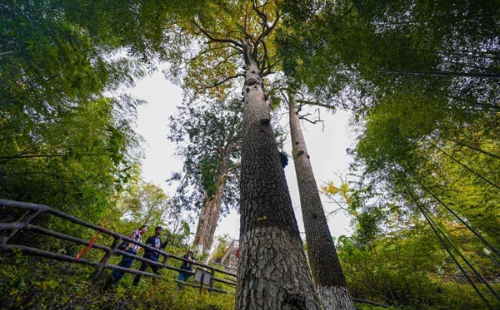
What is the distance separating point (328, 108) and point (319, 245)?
516cm

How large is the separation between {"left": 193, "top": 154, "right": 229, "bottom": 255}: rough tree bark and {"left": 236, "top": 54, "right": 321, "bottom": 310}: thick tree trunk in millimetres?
7528

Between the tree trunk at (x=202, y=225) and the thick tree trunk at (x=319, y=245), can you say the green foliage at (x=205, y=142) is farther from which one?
the thick tree trunk at (x=319, y=245)

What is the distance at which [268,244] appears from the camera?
1509 millimetres

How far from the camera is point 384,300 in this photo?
554 centimetres

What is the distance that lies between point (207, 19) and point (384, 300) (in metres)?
8.78

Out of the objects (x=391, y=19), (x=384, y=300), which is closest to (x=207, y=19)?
(x=391, y=19)

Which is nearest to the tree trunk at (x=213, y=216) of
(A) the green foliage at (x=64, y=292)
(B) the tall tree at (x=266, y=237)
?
(A) the green foliage at (x=64, y=292)

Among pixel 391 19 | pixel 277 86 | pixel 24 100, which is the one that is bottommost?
pixel 24 100

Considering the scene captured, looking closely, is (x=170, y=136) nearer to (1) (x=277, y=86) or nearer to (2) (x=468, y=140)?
(1) (x=277, y=86)

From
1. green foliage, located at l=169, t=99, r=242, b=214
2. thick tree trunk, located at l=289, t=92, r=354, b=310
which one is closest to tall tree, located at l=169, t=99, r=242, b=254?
green foliage, located at l=169, t=99, r=242, b=214

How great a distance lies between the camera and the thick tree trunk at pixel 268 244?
1218 mm

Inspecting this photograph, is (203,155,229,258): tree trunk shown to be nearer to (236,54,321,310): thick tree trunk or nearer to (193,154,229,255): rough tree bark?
(193,154,229,255): rough tree bark

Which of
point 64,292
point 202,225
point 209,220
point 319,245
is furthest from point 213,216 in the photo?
point 64,292

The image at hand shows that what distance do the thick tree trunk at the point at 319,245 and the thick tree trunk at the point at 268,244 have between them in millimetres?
2009
